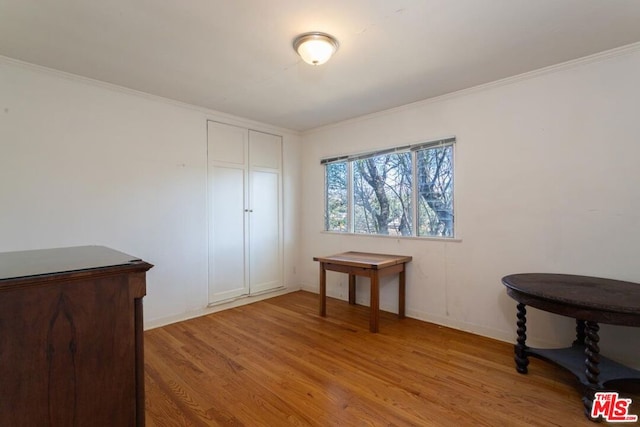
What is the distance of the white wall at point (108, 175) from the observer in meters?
2.48

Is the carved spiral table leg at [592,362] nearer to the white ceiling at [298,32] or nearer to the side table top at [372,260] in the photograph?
the side table top at [372,260]

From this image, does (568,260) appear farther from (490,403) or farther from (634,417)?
(490,403)

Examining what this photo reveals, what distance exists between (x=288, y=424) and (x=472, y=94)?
317 centimetres

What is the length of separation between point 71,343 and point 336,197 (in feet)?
11.5

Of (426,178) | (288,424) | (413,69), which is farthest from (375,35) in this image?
(288,424)

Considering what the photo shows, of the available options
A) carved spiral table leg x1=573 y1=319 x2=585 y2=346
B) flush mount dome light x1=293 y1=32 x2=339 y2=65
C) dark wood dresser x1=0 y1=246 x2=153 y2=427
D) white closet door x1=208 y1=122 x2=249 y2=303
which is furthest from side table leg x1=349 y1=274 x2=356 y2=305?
dark wood dresser x1=0 y1=246 x2=153 y2=427

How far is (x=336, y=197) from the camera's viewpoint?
432 cm

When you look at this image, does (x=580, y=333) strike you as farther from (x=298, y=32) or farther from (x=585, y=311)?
(x=298, y=32)

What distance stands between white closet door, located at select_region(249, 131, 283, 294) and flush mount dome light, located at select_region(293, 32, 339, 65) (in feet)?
6.85

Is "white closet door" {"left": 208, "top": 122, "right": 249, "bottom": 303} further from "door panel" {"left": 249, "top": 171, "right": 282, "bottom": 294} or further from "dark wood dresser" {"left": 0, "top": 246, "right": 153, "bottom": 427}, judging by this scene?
"dark wood dresser" {"left": 0, "top": 246, "right": 153, "bottom": 427}

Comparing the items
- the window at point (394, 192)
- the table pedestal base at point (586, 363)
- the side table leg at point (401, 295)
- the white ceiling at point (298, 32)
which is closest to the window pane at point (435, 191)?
the window at point (394, 192)

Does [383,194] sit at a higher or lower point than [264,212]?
higher

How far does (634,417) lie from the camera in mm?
1773

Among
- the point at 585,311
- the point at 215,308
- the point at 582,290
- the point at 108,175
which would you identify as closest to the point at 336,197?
the point at 215,308
